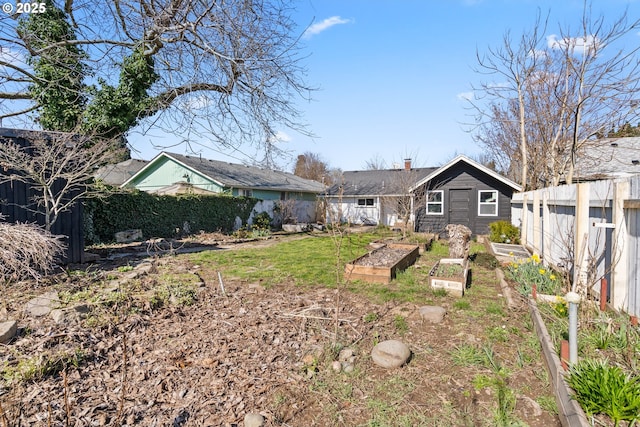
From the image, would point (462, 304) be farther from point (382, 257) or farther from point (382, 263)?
point (382, 257)

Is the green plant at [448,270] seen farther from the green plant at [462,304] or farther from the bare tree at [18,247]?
the bare tree at [18,247]

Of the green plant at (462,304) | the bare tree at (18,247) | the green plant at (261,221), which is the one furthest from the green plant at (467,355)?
the green plant at (261,221)

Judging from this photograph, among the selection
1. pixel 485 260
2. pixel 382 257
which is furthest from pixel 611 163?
pixel 382 257

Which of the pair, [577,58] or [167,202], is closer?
[577,58]

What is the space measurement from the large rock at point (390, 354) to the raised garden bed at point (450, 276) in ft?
8.83

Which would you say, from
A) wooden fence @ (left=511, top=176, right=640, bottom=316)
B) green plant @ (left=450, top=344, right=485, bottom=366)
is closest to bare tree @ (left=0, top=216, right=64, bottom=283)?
green plant @ (left=450, top=344, right=485, bottom=366)

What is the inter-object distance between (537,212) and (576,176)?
693 cm

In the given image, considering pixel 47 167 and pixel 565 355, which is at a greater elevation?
pixel 47 167

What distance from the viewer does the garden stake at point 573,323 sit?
2.60m

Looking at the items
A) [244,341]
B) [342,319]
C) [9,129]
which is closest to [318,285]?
[342,319]

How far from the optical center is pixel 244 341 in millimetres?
4211

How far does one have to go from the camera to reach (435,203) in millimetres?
16953

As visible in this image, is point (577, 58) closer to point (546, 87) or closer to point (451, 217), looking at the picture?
point (546, 87)

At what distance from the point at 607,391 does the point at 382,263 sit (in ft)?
20.1
